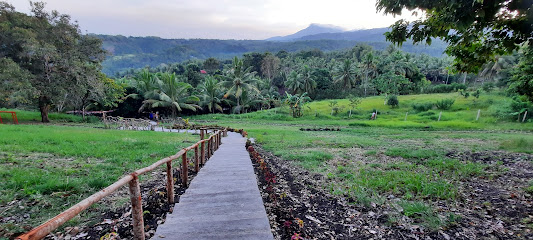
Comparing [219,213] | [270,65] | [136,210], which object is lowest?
[219,213]

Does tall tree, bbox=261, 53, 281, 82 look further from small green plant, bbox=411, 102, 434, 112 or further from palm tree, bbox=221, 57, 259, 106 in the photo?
small green plant, bbox=411, 102, 434, 112

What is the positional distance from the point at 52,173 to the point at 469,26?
320 inches

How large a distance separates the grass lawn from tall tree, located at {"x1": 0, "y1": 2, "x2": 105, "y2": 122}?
10527 mm

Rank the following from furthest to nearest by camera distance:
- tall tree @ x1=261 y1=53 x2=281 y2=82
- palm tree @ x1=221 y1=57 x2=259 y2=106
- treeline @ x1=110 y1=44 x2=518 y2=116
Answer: tall tree @ x1=261 y1=53 x2=281 y2=82 → palm tree @ x1=221 y1=57 x2=259 y2=106 → treeline @ x1=110 y1=44 x2=518 y2=116

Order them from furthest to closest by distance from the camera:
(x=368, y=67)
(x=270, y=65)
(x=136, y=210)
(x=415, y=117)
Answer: (x=270, y=65) → (x=368, y=67) → (x=415, y=117) → (x=136, y=210)

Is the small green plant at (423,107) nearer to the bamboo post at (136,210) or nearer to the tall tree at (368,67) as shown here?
the tall tree at (368,67)

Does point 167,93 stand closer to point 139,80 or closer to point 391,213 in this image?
point 139,80

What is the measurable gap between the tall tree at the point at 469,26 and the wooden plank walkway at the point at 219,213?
3885mm

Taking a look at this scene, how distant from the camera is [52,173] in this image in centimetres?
486

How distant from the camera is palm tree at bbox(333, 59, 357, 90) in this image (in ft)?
158

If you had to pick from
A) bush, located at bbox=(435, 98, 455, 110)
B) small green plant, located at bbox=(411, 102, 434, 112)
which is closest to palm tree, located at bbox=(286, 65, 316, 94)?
small green plant, located at bbox=(411, 102, 434, 112)

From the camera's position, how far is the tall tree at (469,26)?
3.76m

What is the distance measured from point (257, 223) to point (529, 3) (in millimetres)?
5119

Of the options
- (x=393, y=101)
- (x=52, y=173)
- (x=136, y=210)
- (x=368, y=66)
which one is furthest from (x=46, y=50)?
(x=368, y=66)
